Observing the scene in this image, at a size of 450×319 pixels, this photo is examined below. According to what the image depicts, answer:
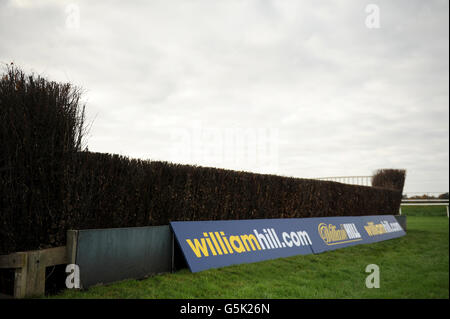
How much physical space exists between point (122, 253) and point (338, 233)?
Result: 7059 mm

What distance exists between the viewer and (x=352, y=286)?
17.0ft

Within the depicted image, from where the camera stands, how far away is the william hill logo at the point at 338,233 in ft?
30.8

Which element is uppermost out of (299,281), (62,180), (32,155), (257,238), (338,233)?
(32,155)

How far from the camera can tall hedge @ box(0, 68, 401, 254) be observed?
422 centimetres

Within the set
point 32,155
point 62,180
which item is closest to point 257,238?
point 62,180

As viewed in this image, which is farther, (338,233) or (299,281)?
(338,233)

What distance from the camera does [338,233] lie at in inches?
397

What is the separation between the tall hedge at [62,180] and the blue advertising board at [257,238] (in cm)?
53

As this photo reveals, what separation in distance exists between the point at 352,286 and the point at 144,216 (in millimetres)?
3491

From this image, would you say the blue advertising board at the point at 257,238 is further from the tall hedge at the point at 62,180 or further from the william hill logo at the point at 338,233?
the tall hedge at the point at 62,180

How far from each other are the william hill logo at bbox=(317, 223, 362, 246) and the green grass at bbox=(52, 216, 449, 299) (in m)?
1.64

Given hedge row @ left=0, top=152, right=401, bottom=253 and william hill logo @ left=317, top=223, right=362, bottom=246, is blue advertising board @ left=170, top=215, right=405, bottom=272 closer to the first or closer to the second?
william hill logo @ left=317, top=223, right=362, bottom=246

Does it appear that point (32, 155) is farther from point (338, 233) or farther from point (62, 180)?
point (338, 233)
